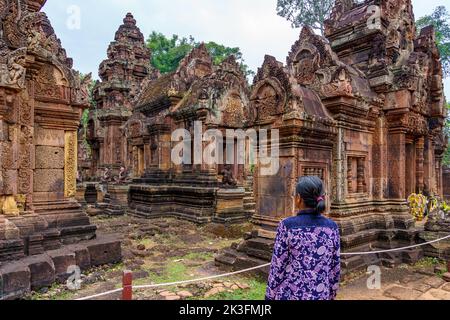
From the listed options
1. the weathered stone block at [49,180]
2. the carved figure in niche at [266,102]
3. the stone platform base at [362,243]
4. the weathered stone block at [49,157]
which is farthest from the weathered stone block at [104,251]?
the carved figure in niche at [266,102]

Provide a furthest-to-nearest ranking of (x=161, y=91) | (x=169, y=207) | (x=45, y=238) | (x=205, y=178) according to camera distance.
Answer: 1. (x=161, y=91)
2. (x=169, y=207)
3. (x=205, y=178)
4. (x=45, y=238)

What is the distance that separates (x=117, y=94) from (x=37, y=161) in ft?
44.3

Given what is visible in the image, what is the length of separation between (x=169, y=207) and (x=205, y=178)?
6.53ft

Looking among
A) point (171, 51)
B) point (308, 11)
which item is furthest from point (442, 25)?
point (171, 51)

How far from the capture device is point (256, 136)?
6.17m

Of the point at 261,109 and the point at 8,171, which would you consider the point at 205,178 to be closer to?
the point at 261,109

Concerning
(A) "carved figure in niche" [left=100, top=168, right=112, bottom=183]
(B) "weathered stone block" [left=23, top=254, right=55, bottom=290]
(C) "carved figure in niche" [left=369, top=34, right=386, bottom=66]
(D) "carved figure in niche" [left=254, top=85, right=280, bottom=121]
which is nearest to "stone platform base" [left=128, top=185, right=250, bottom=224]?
(A) "carved figure in niche" [left=100, top=168, right=112, bottom=183]

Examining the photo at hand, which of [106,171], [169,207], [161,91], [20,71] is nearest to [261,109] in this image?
[20,71]

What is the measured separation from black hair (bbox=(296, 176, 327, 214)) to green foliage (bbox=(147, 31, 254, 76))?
109 feet

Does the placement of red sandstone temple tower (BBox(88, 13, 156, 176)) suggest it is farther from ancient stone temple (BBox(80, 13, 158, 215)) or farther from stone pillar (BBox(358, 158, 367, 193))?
stone pillar (BBox(358, 158, 367, 193))

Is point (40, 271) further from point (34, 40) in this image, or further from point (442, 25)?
point (442, 25)

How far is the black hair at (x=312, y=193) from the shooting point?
259 cm

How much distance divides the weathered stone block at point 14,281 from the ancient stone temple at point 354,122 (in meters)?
3.10

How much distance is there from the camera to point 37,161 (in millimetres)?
5844
